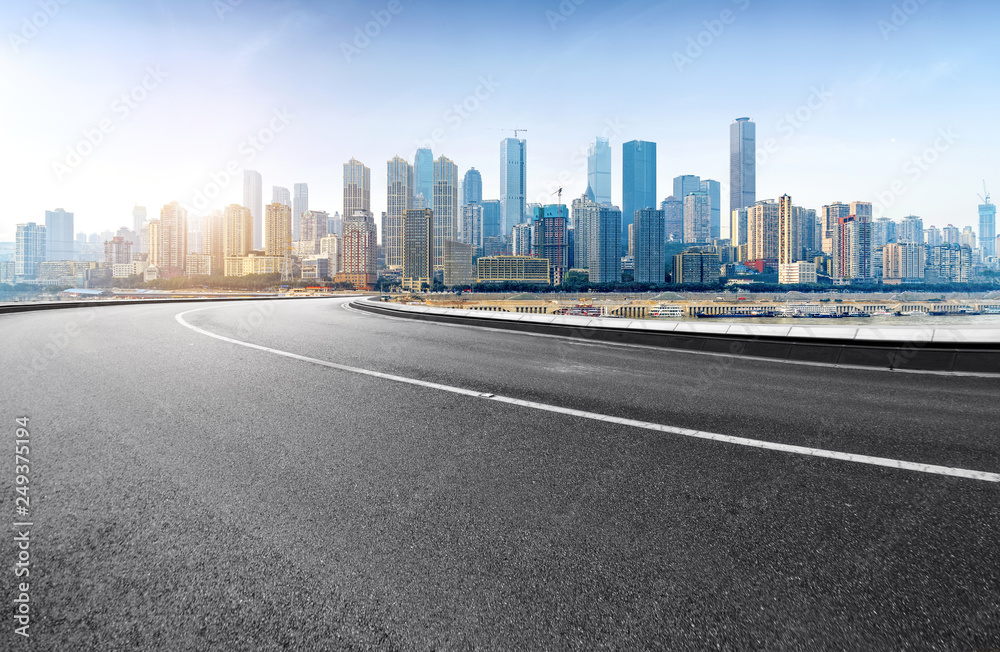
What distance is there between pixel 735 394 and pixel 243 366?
6.20 metres

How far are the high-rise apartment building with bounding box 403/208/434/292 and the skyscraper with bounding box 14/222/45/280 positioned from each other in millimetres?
104459

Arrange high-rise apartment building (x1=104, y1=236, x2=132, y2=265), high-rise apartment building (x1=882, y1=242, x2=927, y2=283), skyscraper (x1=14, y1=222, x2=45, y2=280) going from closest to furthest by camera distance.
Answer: skyscraper (x1=14, y1=222, x2=45, y2=280) → high-rise apartment building (x1=104, y1=236, x2=132, y2=265) → high-rise apartment building (x1=882, y1=242, x2=927, y2=283)

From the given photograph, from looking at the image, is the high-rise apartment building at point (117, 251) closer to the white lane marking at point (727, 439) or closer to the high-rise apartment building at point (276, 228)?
the high-rise apartment building at point (276, 228)

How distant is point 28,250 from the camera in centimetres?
6338

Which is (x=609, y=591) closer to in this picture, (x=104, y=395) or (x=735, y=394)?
(x=735, y=394)

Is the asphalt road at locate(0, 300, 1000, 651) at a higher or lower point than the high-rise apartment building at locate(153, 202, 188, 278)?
lower

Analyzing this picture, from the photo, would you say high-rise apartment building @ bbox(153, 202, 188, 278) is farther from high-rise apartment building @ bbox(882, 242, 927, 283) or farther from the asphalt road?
high-rise apartment building @ bbox(882, 242, 927, 283)

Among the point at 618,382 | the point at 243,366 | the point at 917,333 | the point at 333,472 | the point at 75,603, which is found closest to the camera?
the point at 75,603

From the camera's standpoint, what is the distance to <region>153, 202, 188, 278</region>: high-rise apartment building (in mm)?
104375

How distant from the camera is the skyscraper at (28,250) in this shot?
59.0 meters

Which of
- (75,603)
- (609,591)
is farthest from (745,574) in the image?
(75,603)

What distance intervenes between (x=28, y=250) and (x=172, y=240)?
161ft

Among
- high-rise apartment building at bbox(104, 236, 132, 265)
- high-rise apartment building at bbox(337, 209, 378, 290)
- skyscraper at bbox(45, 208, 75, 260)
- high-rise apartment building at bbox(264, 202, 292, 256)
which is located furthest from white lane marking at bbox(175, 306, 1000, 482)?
high-rise apartment building at bbox(264, 202, 292, 256)

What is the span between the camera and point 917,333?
809 cm
